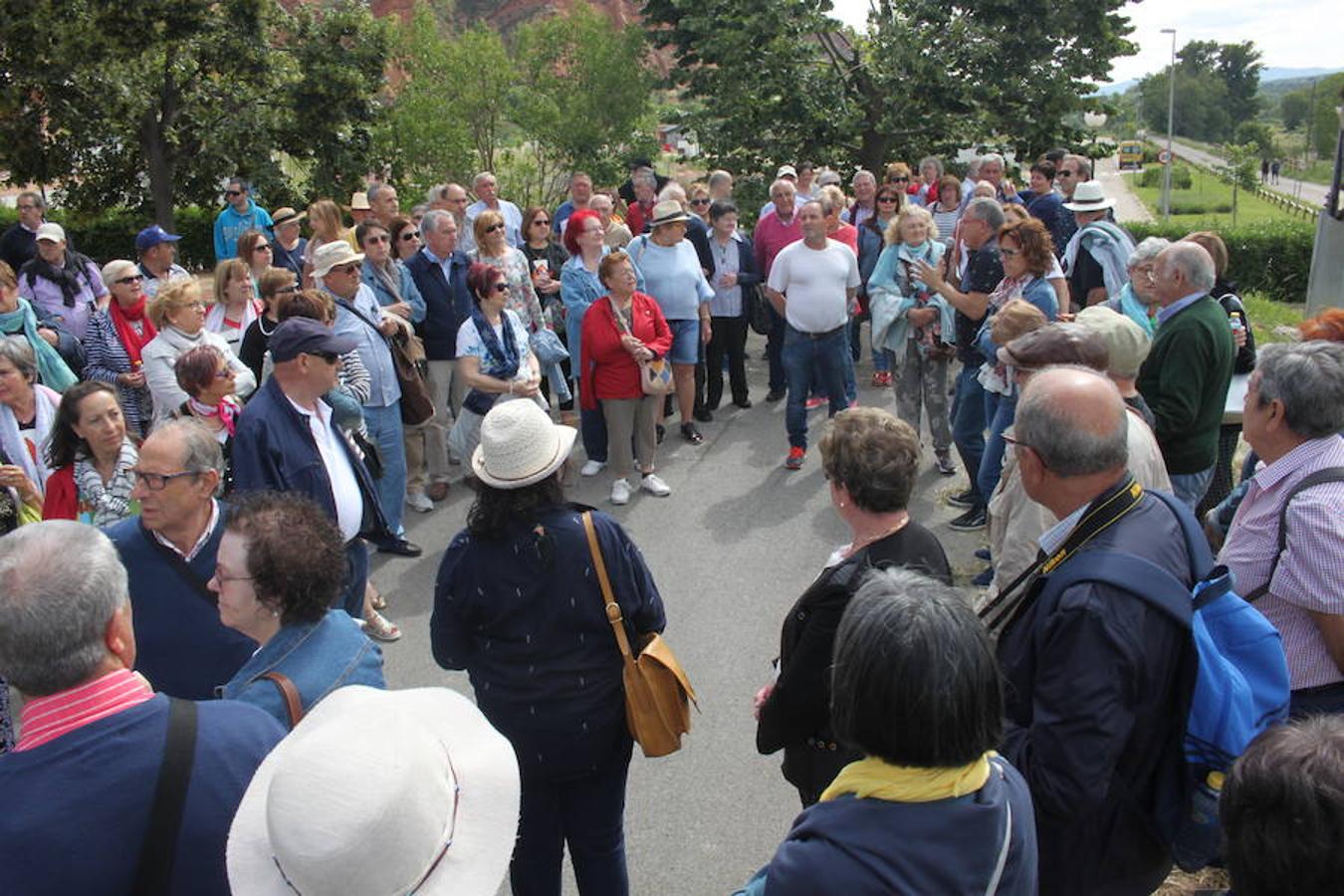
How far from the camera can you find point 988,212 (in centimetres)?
633

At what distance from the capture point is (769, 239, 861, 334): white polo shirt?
7.38m

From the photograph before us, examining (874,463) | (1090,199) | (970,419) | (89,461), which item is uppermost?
(1090,199)

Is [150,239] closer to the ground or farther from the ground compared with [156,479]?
farther from the ground

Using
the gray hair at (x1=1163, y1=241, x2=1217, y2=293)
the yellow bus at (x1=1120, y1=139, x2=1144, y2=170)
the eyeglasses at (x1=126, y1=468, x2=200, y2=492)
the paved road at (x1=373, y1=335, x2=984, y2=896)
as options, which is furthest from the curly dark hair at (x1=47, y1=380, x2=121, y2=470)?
the yellow bus at (x1=1120, y1=139, x2=1144, y2=170)

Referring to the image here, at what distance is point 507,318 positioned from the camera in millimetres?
6391

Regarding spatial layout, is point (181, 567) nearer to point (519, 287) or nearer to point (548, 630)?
point (548, 630)

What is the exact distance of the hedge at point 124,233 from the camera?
2033cm

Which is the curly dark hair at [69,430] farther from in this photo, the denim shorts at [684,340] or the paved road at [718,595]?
the denim shorts at [684,340]

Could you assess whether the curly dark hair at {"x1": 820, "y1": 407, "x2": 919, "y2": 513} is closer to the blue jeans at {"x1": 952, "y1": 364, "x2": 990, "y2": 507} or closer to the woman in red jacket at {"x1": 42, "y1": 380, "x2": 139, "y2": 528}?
the woman in red jacket at {"x1": 42, "y1": 380, "x2": 139, "y2": 528}

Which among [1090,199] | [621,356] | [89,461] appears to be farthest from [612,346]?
[1090,199]

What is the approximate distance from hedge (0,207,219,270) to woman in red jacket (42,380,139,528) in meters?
17.0

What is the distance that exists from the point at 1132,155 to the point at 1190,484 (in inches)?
3702

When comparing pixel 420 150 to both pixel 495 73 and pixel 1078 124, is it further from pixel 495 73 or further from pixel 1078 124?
pixel 1078 124

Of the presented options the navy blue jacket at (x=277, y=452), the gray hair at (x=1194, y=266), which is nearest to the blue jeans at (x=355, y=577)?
the navy blue jacket at (x=277, y=452)
